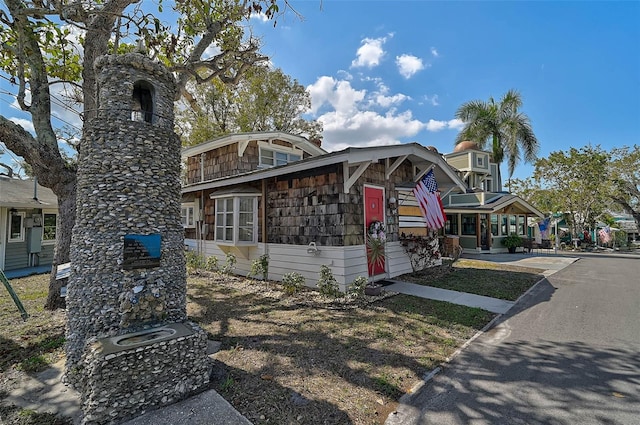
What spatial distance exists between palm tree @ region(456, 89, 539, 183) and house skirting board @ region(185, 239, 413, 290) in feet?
64.4

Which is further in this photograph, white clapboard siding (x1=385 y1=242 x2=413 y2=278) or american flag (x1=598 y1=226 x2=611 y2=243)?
american flag (x1=598 y1=226 x2=611 y2=243)

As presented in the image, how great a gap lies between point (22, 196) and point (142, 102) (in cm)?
1209

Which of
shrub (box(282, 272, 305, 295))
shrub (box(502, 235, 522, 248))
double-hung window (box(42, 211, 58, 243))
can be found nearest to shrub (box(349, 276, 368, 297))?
shrub (box(282, 272, 305, 295))

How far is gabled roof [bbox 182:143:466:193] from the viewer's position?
6.55m

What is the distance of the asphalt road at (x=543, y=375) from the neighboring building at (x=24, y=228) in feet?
48.9

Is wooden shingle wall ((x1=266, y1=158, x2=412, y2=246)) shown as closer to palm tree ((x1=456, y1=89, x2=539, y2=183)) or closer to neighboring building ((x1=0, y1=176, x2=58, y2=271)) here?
neighboring building ((x1=0, y1=176, x2=58, y2=271))

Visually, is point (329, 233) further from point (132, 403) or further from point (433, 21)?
point (433, 21)

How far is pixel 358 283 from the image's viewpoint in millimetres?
6430

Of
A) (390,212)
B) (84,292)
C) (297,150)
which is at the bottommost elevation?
(84,292)

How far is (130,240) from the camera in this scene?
361 cm

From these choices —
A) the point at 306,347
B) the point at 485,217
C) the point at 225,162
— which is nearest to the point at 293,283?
the point at 306,347

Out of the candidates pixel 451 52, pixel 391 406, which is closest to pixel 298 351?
pixel 391 406

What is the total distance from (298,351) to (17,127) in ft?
23.3

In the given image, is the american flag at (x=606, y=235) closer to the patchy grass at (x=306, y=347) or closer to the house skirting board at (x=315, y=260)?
the house skirting board at (x=315, y=260)
